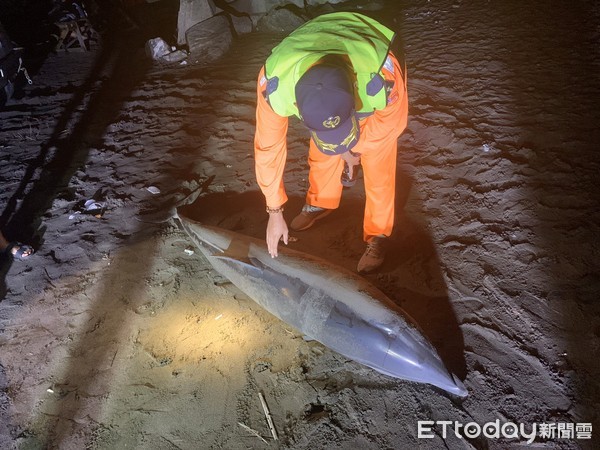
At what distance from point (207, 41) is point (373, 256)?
609 cm

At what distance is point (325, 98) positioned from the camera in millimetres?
2029

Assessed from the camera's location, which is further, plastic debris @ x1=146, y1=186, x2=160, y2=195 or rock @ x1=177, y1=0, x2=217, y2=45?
rock @ x1=177, y1=0, x2=217, y2=45

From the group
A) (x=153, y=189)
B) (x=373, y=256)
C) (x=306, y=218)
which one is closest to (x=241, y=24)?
(x=153, y=189)

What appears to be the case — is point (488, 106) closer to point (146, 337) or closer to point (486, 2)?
point (486, 2)

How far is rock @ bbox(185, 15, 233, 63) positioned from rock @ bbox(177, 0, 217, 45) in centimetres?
24

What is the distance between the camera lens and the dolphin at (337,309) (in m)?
2.33

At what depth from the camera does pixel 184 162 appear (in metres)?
5.02

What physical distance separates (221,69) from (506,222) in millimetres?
5540

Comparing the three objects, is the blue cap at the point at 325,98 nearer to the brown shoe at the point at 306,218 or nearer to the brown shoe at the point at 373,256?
the brown shoe at the point at 373,256

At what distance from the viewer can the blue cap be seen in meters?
2.02

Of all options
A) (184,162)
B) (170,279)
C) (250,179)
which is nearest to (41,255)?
(170,279)

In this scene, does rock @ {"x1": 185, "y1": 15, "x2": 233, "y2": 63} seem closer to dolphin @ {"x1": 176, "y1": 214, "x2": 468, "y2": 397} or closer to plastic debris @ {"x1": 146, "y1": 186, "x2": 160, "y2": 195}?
plastic debris @ {"x1": 146, "y1": 186, "x2": 160, "y2": 195}

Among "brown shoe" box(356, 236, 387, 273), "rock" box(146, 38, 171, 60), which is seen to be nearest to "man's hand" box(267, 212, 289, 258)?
"brown shoe" box(356, 236, 387, 273)

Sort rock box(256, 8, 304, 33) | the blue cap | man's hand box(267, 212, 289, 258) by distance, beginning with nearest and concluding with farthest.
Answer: the blue cap, man's hand box(267, 212, 289, 258), rock box(256, 8, 304, 33)
